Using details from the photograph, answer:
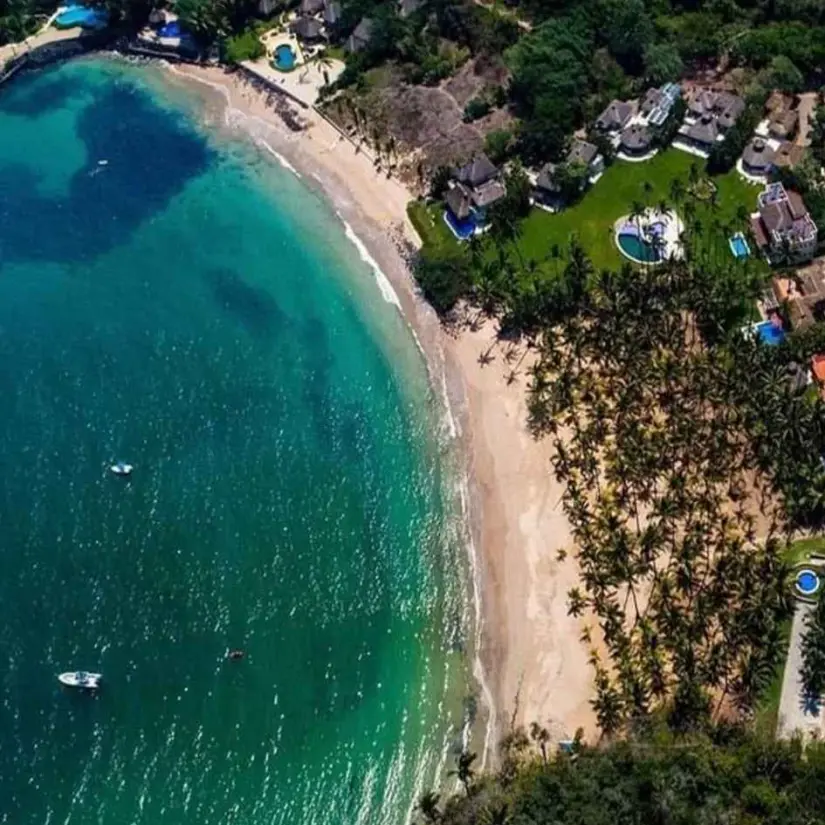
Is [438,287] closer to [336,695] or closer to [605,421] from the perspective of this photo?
[605,421]

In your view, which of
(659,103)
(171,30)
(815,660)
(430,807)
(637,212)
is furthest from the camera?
(171,30)

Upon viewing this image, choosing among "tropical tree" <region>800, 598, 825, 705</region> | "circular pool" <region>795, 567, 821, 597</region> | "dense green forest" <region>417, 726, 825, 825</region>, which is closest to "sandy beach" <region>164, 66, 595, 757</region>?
"dense green forest" <region>417, 726, 825, 825</region>

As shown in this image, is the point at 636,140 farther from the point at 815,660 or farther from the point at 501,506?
the point at 815,660

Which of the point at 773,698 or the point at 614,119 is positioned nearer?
the point at 773,698

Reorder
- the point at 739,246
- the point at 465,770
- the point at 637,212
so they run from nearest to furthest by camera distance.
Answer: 1. the point at 465,770
2. the point at 739,246
3. the point at 637,212

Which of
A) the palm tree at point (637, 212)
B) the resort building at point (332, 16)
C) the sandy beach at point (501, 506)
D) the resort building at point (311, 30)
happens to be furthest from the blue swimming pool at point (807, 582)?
the resort building at point (311, 30)

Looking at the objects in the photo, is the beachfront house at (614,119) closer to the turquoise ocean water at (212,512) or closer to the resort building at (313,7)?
the turquoise ocean water at (212,512)

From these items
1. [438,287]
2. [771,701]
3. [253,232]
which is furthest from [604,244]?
[771,701]

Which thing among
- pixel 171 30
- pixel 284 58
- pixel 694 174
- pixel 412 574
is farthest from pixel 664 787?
pixel 171 30

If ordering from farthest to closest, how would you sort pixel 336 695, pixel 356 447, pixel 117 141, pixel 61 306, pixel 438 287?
pixel 117 141, pixel 61 306, pixel 438 287, pixel 356 447, pixel 336 695
